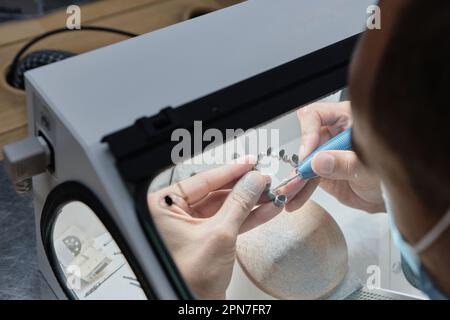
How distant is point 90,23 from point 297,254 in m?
0.56

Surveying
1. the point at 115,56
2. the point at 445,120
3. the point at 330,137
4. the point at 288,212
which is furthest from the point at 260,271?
the point at 445,120

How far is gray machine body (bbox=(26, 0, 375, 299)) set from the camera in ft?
1.78

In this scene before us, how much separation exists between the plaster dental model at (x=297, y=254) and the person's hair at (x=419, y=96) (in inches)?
13.7

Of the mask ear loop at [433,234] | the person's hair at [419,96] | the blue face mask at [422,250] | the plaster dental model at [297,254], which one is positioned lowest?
the plaster dental model at [297,254]

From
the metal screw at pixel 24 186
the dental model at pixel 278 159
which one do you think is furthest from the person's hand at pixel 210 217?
the metal screw at pixel 24 186

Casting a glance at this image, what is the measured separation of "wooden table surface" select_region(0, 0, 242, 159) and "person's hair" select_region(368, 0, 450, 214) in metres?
0.67

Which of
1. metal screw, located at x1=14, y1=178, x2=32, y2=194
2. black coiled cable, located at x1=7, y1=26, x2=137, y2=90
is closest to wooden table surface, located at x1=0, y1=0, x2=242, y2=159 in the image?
black coiled cable, located at x1=7, y1=26, x2=137, y2=90

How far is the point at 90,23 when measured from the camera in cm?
105

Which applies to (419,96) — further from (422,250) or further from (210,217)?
(210,217)

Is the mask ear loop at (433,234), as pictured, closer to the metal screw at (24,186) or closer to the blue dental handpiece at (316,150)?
the blue dental handpiece at (316,150)

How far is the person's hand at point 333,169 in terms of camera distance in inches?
29.5

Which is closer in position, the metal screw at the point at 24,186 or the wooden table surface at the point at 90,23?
the metal screw at the point at 24,186
